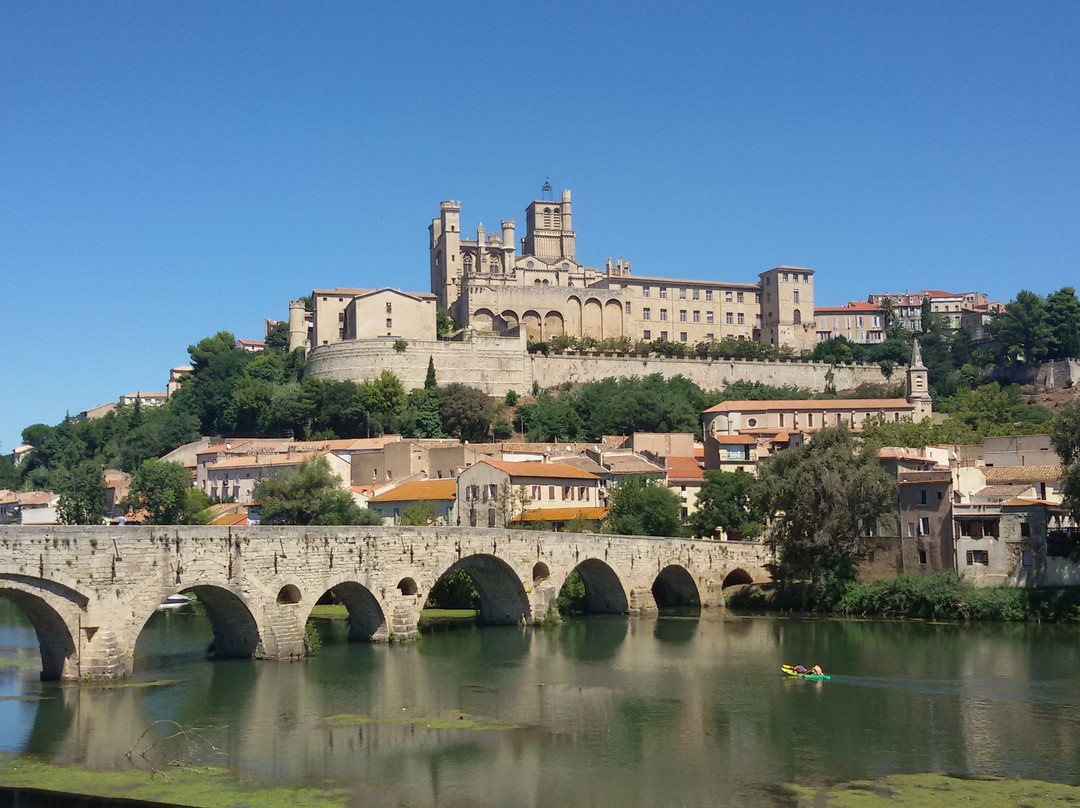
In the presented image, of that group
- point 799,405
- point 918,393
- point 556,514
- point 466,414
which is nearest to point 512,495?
point 556,514

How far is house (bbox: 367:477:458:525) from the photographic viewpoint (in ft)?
178

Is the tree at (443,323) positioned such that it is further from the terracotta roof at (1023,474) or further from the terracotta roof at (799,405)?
the terracotta roof at (1023,474)

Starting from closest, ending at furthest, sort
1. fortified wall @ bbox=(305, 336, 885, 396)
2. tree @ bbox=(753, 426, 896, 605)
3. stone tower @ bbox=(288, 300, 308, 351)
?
tree @ bbox=(753, 426, 896, 605) < fortified wall @ bbox=(305, 336, 885, 396) < stone tower @ bbox=(288, 300, 308, 351)

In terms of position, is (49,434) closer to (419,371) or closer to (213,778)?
(419,371)

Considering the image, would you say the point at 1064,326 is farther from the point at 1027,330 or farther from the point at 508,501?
the point at 508,501

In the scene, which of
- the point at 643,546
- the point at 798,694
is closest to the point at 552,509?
the point at 643,546

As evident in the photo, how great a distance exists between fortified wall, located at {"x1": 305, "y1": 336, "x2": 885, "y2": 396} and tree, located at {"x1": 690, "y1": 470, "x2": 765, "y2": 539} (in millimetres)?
36429

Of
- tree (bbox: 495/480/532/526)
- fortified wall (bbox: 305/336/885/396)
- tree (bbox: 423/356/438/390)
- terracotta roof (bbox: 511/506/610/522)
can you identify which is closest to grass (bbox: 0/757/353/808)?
tree (bbox: 495/480/532/526)

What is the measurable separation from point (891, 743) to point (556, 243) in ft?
318

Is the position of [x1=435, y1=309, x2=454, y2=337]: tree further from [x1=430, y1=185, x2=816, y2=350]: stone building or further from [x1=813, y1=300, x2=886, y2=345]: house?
[x1=813, y1=300, x2=886, y2=345]: house

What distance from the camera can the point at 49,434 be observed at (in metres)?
104

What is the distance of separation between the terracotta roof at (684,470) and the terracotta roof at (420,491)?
11512 mm

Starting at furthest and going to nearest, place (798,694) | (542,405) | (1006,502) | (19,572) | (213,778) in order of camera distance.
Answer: (542,405) < (1006,502) < (798,694) < (19,572) < (213,778)

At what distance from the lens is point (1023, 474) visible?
4984 cm
